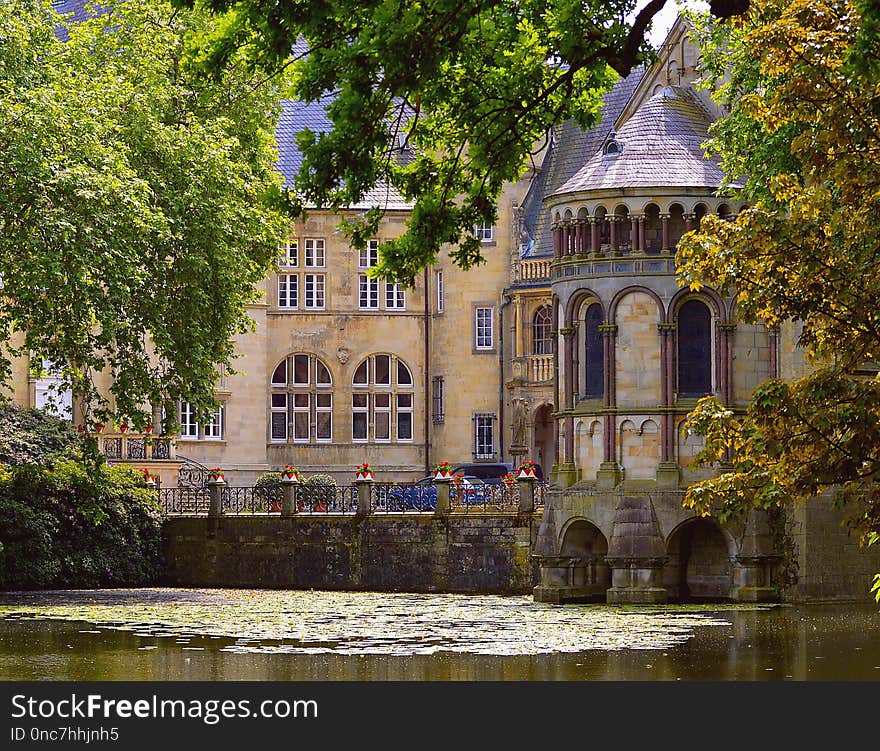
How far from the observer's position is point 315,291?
210 ft

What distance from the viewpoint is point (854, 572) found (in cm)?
3912

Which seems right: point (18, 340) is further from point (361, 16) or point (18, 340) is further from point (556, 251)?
point (361, 16)

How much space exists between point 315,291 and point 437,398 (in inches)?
203

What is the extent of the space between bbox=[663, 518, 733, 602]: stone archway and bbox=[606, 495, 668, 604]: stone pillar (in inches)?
30.1

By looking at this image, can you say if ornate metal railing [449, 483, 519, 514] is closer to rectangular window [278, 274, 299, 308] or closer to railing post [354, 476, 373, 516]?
railing post [354, 476, 373, 516]

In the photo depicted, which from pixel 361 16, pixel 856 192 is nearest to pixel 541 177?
pixel 856 192

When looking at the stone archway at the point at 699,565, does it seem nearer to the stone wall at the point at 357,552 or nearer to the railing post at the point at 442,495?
the stone wall at the point at 357,552

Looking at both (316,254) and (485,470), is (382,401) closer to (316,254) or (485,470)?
(316,254)

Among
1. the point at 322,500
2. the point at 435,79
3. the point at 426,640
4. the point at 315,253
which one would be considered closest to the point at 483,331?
the point at 315,253

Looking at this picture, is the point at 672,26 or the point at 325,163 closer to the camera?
the point at 325,163

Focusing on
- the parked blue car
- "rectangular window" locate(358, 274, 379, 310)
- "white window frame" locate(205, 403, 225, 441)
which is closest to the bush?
the parked blue car

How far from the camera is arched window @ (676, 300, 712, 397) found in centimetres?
3897

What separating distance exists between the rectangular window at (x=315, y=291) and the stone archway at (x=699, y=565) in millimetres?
26582

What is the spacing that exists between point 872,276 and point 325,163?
662 cm
